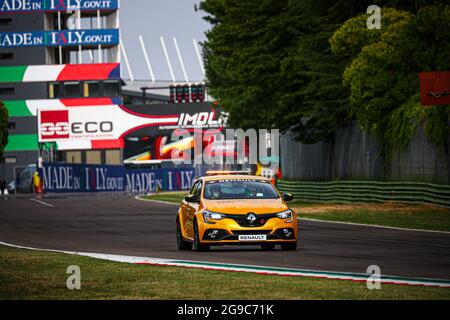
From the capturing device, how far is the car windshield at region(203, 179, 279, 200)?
20094mm

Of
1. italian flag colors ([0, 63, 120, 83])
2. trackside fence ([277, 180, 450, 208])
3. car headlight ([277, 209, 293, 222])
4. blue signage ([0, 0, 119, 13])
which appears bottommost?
trackside fence ([277, 180, 450, 208])

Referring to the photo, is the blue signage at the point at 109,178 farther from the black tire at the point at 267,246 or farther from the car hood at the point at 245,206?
the car hood at the point at 245,206

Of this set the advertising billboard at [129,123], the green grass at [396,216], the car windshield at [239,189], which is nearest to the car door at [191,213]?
the car windshield at [239,189]

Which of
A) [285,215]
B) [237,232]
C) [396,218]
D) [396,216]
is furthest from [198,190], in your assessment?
[396,216]

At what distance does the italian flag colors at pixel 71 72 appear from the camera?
104500mm

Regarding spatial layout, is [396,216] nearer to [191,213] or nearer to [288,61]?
Result: [191,213]

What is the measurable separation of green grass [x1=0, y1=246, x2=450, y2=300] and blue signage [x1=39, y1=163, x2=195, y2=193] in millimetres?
56984

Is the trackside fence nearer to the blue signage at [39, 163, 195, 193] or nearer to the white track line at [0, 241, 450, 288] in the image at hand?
the white track line at [0, 241, 450, 288]

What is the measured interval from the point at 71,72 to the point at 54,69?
1770mm

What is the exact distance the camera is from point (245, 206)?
63.0 feet

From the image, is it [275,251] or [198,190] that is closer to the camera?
[275,251]

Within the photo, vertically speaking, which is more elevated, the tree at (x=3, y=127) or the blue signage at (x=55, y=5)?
the blue signage at (x=55, y=5)

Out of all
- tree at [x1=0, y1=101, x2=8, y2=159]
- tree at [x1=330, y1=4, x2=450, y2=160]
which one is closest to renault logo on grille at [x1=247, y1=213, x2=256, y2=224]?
tree at [x1=330, y1=4, x2=450, y2=160]

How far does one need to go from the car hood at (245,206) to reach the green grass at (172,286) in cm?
396
